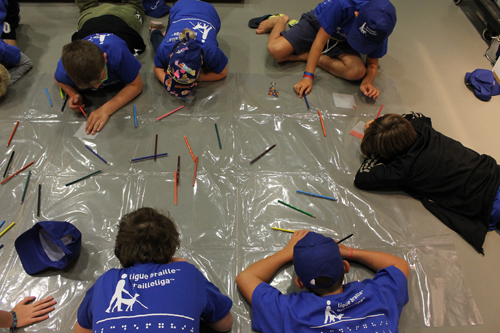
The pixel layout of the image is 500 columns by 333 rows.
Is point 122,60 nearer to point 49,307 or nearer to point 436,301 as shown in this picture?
point 49,307

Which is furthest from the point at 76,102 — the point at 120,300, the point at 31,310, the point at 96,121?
the point at 120,300

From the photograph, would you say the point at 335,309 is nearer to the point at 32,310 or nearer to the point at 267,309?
the point at 267,309

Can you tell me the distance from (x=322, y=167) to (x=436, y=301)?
2.94ft

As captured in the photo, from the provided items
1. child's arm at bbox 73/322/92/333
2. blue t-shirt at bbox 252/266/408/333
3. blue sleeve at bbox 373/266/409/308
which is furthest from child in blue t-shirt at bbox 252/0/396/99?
child's arm at bbox 73/322/92/333

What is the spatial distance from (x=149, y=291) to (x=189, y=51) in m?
1.45

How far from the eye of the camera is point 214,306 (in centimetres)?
123

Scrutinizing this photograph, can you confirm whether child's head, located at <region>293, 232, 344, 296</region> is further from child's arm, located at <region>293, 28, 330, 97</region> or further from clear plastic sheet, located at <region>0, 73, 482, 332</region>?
child's arm, located at <region>293, 28, 330, 97</region>

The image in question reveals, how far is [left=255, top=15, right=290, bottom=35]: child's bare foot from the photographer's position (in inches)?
105

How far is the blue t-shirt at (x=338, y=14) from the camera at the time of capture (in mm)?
2066

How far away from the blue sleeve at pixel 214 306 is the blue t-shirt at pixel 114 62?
1494 millimetres

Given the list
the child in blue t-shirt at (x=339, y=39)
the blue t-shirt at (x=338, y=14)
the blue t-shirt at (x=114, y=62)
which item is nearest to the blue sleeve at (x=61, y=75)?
the blue t-shirt at (x=114, y=62)

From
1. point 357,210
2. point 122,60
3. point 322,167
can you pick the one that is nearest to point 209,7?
point 122,60

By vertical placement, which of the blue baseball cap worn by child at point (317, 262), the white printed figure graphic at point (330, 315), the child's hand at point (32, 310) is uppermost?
the blue baseball cap worn by child at point (317, 262)

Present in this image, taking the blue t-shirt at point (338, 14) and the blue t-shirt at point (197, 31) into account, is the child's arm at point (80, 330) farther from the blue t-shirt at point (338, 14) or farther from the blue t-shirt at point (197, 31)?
the blue t-shirt at point (338, 14)
